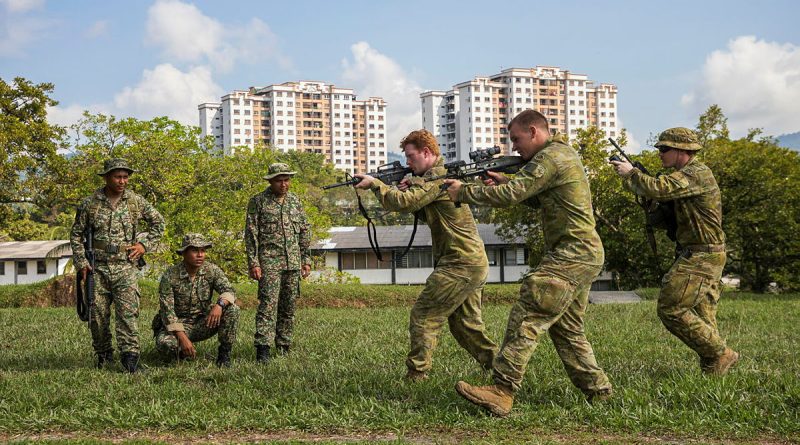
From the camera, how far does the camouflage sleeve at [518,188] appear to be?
664 cm

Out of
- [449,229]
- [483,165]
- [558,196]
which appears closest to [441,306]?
[449,229]

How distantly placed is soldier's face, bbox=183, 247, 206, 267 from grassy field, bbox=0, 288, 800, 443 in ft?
3.67

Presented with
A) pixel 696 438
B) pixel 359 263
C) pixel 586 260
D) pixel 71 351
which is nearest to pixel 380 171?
pixel 586 260

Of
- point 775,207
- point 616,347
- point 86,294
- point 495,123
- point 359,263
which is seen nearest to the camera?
point 86,294

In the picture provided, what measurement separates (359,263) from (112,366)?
158ft

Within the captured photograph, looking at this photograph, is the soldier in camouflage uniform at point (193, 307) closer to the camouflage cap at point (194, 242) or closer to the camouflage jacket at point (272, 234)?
the camouflage cap at point (194, 242)

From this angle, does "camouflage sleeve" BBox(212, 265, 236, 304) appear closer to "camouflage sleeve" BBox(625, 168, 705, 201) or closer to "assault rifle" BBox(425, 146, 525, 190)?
"assault rifle" BBox(425, 146, 525, 190)

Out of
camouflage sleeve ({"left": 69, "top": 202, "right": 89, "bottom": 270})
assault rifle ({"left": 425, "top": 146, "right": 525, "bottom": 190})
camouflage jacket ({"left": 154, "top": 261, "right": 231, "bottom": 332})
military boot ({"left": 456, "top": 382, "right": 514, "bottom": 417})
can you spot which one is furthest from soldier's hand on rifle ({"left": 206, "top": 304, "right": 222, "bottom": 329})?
military boot ({"left": 456, "top": 382, "right": 514, "bottom": 417})

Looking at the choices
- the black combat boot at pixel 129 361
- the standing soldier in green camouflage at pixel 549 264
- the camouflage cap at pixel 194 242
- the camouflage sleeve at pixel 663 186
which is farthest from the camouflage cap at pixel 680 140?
the black combat boot at pixel 129 361

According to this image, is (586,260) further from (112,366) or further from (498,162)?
(112,366)

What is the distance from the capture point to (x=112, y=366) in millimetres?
9805

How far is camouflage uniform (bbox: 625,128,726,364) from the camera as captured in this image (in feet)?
25.8

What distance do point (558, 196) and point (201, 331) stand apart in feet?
16.4

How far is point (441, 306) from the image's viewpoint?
26.2 feet
